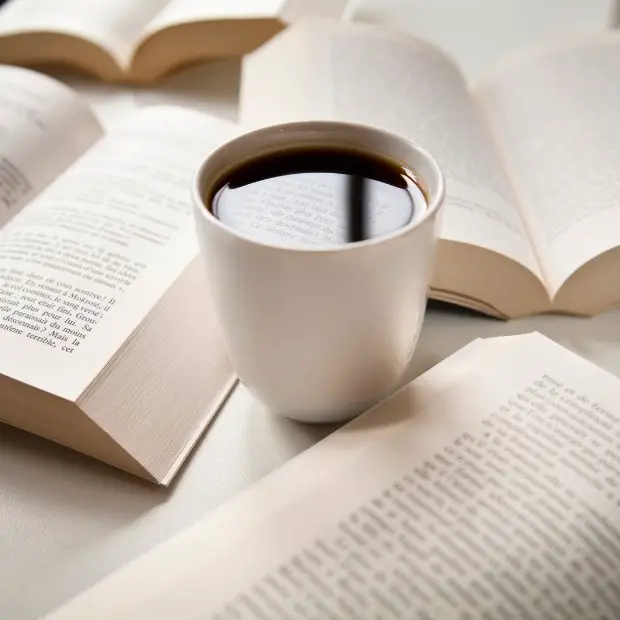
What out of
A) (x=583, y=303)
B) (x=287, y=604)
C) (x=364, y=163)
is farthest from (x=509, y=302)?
(x=287, y=604)

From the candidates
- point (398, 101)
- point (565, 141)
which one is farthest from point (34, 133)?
point (565, 141)

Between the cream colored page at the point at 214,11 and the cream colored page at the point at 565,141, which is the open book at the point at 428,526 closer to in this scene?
the cream colored page at the point at 565,141

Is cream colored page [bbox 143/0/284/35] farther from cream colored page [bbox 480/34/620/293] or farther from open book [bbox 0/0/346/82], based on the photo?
cream colored page [bbox 480/34/620/293]

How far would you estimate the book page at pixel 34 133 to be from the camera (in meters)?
0.63

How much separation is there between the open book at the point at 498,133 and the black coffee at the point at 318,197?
19 millimetres

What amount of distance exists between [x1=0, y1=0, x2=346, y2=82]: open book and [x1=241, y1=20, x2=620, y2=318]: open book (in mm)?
71

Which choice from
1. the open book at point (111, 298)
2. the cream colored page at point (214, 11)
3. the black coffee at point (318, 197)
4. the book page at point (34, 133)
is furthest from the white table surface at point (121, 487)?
the cream colored page at point (214, 11)

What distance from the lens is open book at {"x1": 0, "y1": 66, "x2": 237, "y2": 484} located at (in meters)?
0.44

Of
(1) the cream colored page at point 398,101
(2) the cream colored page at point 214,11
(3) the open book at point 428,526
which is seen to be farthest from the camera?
(2) the cream colored page at point 214,11

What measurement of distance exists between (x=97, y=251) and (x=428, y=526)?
0.30 m

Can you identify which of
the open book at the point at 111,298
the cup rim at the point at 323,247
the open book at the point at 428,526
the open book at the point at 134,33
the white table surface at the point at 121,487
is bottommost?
the white table surface at the point at 121,487

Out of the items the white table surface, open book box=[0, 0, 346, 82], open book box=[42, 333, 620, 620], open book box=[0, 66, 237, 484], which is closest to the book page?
open book box=[0, 66, 237, 484]

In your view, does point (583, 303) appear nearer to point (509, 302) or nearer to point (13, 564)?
point (509, 302)

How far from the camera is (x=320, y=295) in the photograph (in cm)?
37
